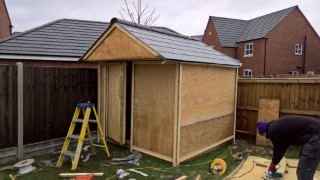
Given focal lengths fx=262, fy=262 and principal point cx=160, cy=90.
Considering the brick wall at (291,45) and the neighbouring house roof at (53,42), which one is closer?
the neighbouring house roof at (53,42)

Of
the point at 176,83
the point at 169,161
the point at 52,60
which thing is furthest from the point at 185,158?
the point at 52,60

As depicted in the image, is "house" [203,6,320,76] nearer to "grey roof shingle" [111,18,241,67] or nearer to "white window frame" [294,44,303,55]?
"white window frame" [294,44,303,55]

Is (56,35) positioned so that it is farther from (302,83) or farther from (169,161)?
(302,83)

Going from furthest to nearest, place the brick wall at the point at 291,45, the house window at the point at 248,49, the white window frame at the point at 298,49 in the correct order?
1. the white window frame at the point at 298,49
2. the house window at the point at 248,49
3. the brick wall at the point at 291,45

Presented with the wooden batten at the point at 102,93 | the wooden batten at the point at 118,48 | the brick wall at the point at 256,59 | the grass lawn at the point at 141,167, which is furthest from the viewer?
the brick wall at the point at 256,59

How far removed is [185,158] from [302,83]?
170 inches

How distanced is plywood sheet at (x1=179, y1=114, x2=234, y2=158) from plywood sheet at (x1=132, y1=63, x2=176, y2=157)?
0.37 m

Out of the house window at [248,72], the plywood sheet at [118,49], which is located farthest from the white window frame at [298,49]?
the plywood sheet at [118,49]

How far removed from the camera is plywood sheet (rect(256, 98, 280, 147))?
26.6ft

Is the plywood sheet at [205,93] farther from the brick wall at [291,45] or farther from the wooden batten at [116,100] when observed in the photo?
the brick wall at [291,45]

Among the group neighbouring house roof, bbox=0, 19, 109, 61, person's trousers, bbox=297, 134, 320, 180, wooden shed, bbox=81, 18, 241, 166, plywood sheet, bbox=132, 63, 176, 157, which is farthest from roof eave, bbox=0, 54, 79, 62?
person's trousers, bbox=297, 134, 320, 180

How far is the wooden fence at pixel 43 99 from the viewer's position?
6148 millimetres

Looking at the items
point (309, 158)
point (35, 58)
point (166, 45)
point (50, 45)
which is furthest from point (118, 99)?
point (50, 45)

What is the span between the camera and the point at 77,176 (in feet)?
17.6
